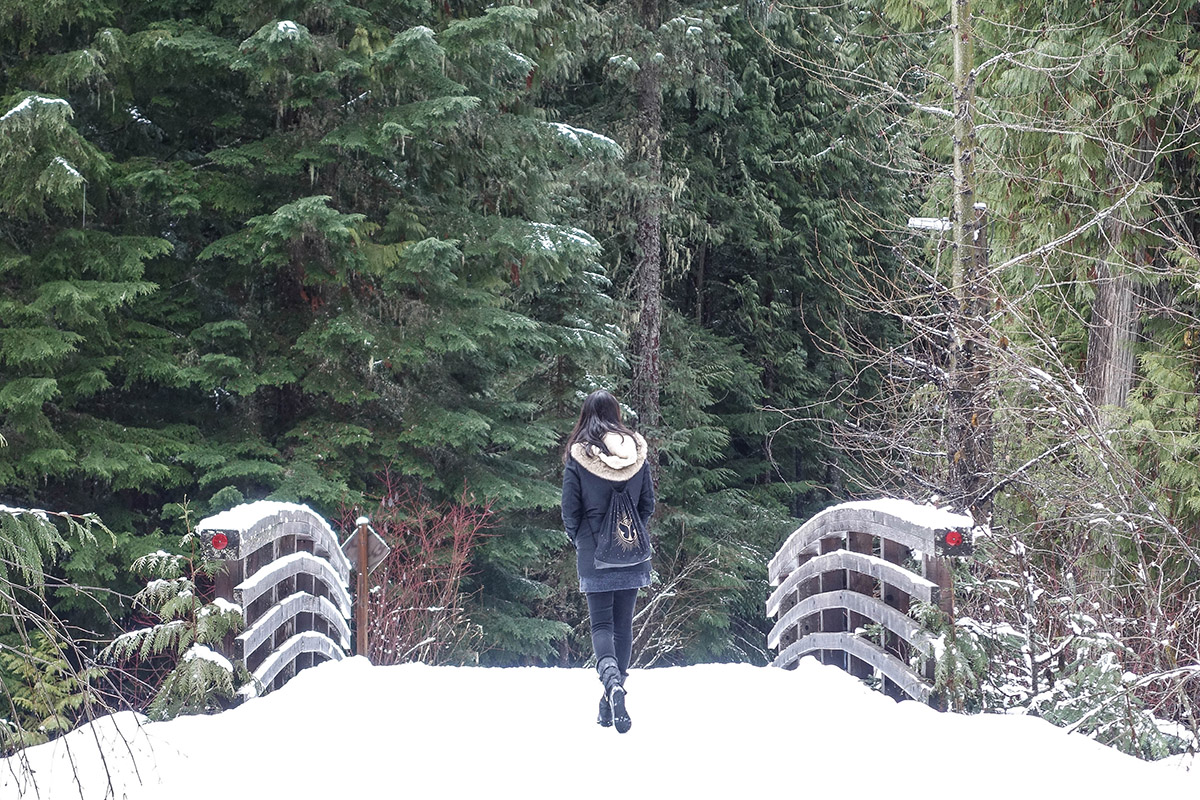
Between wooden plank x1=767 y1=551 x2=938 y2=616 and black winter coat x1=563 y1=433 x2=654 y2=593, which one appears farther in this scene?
wooden plank x1=767 y1=551 x2=938 y2=616

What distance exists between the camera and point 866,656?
7.11 meters

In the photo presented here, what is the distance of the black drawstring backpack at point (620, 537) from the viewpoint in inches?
230

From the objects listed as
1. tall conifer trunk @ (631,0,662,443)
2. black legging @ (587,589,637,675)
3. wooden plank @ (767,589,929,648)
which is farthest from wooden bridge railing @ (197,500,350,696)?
tall conifer trunk @ (631,0,662,443)

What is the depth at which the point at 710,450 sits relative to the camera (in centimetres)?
1866

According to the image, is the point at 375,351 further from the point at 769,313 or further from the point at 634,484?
the point at 769,313

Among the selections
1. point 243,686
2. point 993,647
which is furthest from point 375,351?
point 993,647

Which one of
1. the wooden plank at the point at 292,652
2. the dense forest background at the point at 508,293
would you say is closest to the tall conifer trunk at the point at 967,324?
the dense forest background at the point at 508,293

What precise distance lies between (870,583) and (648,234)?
10.7 metres

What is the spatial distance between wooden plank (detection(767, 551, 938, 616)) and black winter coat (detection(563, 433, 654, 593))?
156 cm

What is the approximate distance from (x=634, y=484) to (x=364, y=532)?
8.85 feet

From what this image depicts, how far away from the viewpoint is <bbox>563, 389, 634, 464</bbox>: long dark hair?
587cm

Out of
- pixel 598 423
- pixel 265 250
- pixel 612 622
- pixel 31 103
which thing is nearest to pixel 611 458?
pixel 598 423

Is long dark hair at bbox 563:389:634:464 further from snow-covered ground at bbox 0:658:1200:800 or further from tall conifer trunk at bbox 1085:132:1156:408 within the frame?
tall conifer trunk at bbox 1085:132:1156:408

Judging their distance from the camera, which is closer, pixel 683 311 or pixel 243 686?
pixel 243 686
